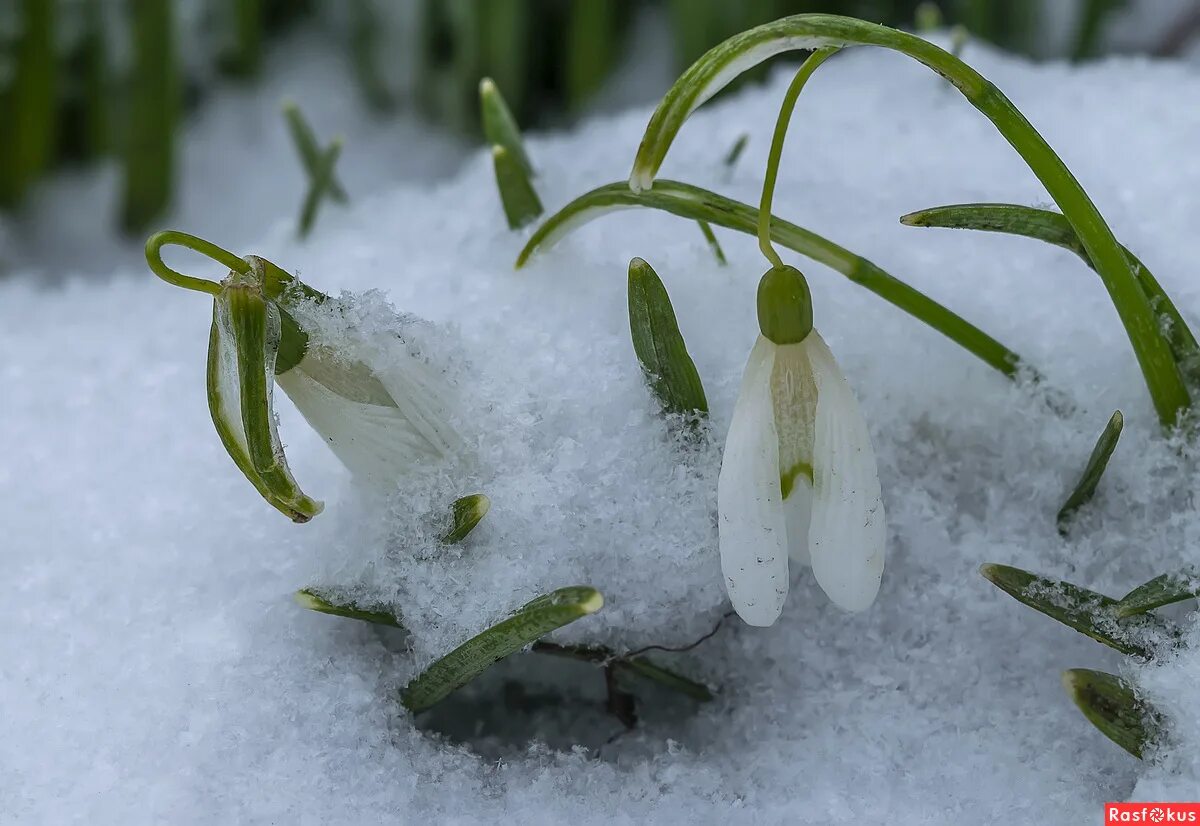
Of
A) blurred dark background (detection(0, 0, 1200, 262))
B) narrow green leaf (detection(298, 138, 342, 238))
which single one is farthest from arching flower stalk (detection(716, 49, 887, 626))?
blurred dark background (detection(0, 0, 1200, 262))

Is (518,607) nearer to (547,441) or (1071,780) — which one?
(547,441)

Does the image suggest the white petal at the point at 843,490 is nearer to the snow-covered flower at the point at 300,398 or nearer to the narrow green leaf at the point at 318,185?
the snow-covered flower at the point at 300,398

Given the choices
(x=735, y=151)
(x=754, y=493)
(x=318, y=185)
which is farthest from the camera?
(x=318, y=185)

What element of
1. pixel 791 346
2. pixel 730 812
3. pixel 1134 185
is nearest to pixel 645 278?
pixel 791 346

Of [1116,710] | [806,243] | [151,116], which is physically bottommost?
[151,116]

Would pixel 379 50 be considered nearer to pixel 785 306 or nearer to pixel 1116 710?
pixel 785 306

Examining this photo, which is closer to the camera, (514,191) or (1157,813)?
(1157,813)

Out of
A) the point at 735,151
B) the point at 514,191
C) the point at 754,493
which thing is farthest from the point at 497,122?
the point at 754,493

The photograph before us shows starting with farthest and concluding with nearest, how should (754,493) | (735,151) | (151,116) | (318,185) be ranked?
(151,116), (318,185), (735,151), (754,493)
